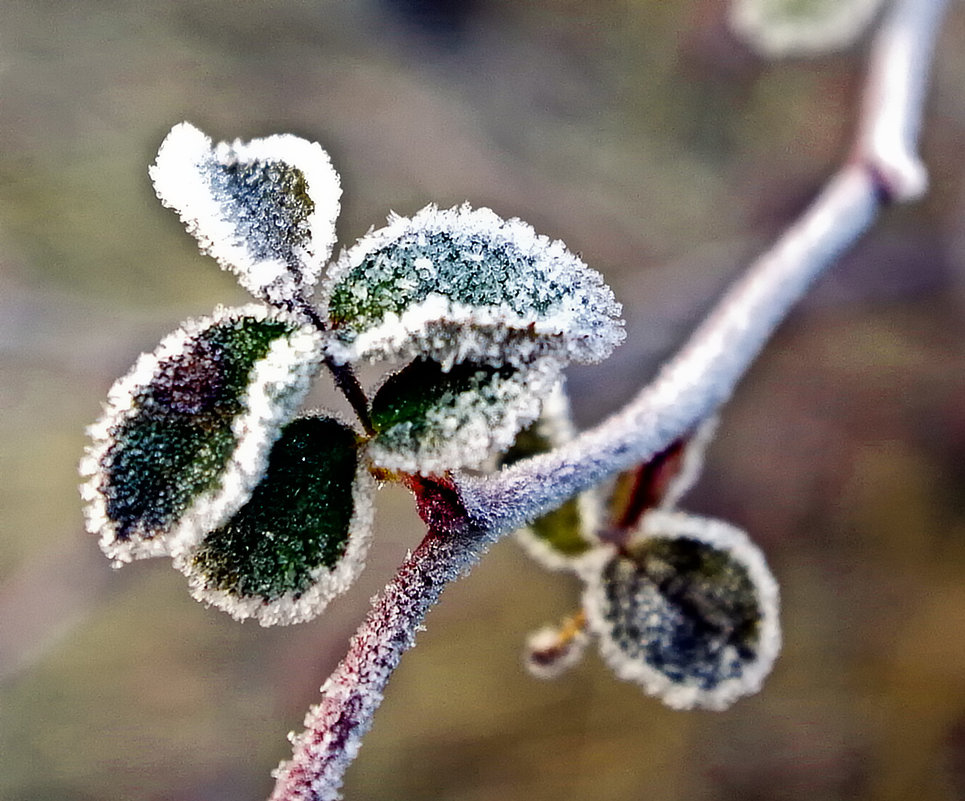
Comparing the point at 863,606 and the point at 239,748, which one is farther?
the point at 239,748

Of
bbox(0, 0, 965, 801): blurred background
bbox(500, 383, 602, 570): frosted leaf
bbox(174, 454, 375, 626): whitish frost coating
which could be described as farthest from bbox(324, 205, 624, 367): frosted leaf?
bbox(0, 0, 965, 801): blurred background

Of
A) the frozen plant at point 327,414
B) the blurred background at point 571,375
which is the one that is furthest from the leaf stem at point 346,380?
the blurred background at point 571,375

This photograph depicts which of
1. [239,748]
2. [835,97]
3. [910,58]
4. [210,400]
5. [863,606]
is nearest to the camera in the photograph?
[210,400]

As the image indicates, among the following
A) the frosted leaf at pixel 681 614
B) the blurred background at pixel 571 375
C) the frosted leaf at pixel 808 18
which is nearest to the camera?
the frosted leaf at pixel 681 614

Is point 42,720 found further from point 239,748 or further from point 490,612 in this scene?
point 490,612

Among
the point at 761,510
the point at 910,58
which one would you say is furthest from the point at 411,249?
the point at 761,510

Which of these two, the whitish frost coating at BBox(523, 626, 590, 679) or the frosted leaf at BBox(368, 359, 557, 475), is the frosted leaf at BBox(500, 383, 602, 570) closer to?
the whitish frost coating at BBox(523, 626, 590, 679)

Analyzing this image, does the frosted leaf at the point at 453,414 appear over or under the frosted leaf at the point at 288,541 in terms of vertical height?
under

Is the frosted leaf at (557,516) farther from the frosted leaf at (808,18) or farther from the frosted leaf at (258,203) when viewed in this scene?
the frosted leaf at (808,18)
